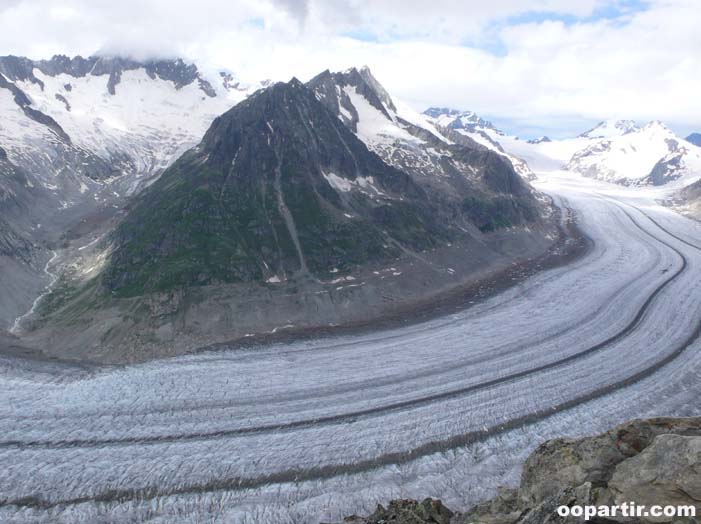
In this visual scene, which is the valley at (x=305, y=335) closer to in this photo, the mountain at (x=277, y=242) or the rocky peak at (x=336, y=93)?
the mountain at (x=277, y=242)

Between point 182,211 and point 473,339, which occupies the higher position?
point 182,211

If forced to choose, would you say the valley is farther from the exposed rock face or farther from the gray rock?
the gray rock

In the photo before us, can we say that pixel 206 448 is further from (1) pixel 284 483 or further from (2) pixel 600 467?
(2) pixel 600 467

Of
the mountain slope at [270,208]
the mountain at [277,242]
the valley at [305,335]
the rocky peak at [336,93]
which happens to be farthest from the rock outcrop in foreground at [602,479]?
the rocky peak at [336,93]

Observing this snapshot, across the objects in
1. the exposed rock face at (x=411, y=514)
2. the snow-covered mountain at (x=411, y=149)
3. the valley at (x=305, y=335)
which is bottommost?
the exposed rock face at (x=411, y=514)

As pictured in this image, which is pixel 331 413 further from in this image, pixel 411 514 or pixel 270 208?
pixel 270 208

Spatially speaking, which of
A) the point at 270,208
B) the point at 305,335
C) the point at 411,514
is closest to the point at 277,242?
the point at 270,208

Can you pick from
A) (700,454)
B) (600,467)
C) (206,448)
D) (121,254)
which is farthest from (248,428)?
(121,254)

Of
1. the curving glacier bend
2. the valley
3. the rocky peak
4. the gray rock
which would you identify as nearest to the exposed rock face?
the curving glacier bend
